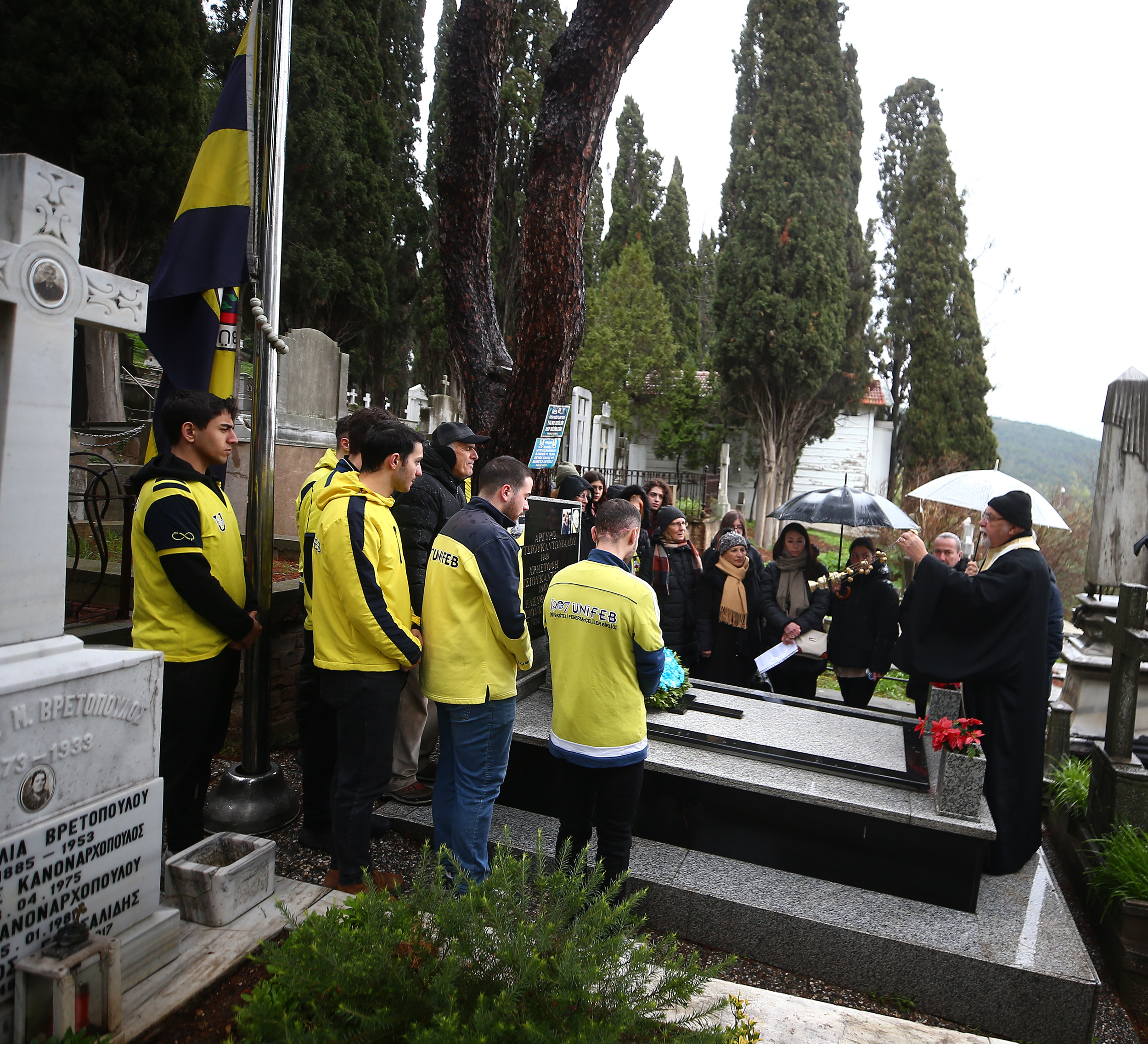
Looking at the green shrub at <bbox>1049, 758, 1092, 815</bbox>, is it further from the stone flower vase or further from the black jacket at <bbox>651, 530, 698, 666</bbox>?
the black jacket at <bbox>651, 530, 698, 666</bbox>

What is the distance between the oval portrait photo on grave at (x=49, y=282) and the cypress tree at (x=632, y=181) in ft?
94.5

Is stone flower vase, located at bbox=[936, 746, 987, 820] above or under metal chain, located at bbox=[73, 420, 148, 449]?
under

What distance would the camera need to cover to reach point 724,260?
20.9 m

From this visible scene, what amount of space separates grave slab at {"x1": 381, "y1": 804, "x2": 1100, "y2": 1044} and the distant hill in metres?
66.2

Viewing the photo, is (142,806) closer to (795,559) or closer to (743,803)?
(743,803)

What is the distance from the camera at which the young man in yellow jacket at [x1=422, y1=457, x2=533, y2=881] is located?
3.39m

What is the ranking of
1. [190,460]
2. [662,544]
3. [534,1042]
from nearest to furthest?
[534,1042], [190,460], [662,544]

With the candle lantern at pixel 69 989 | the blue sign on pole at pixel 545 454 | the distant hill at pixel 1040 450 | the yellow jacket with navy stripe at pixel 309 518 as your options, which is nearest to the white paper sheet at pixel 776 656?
the blue sign on pole at pixel 545 454

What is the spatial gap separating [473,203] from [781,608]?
4.65 metres

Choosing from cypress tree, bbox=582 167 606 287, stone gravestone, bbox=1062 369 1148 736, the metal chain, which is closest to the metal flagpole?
the metal chain

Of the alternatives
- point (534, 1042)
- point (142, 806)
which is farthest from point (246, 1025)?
point (142, 806)

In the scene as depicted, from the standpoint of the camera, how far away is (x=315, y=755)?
4.07m

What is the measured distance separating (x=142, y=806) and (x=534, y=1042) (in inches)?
62.6

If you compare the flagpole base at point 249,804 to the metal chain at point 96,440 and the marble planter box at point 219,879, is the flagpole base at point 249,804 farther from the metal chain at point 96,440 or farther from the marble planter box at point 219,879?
the metal chain at point 96,440
